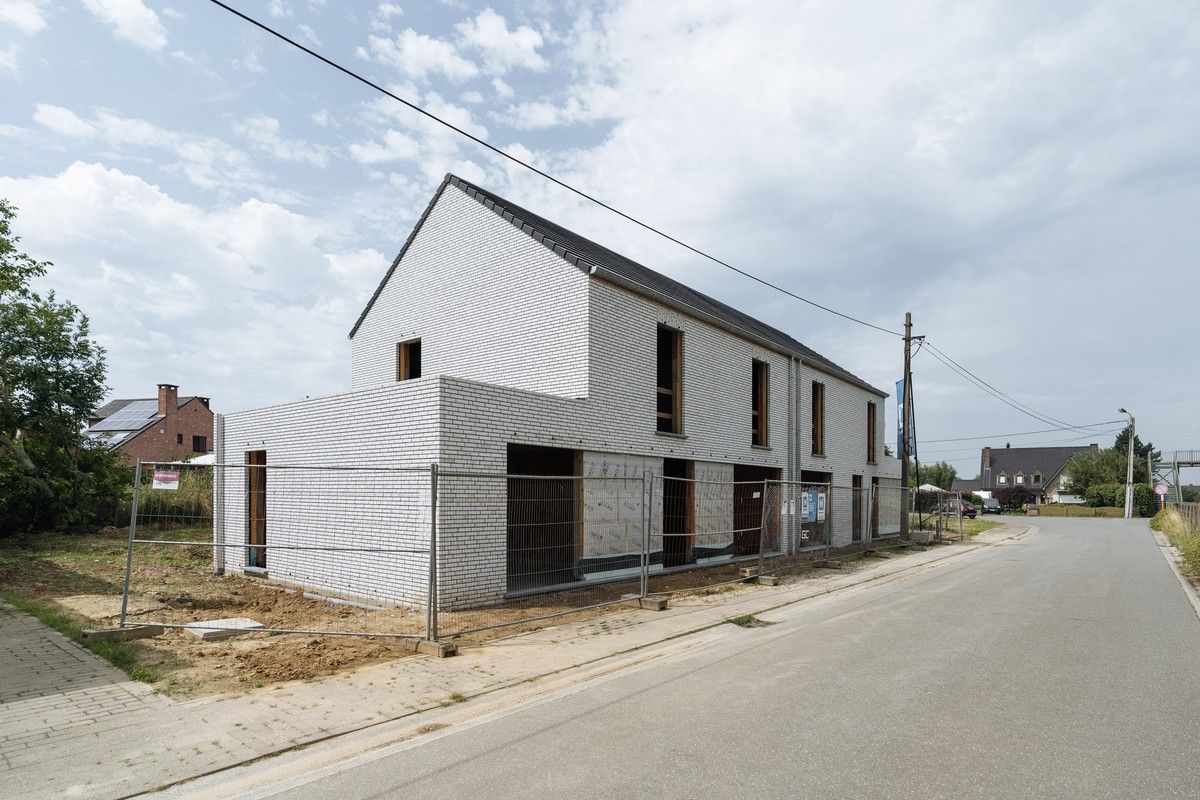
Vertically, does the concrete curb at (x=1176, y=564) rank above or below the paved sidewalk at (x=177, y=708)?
below

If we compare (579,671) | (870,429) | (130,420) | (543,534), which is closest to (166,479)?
(543,534)

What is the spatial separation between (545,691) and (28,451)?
23.3 m

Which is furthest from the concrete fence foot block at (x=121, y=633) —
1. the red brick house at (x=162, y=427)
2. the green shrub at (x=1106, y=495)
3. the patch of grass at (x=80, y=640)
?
the green shrub at (x=1106, y=495)

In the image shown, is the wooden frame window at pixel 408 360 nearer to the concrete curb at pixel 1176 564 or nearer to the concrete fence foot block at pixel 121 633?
the concrete fence foot block at pixel 121 633

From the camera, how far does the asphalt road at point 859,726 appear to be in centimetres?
414

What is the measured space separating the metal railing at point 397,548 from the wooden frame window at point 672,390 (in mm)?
1463

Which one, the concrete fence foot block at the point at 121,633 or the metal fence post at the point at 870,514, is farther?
the metal fence post at the point at 870,514

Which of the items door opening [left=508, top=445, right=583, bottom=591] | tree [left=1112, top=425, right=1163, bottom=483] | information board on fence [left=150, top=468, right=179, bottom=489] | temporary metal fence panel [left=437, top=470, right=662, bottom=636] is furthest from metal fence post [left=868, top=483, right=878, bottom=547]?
tree [left=1112, top=425, right=1163, bottom=483]

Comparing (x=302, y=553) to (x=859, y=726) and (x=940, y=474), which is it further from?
(x=940, y=474)

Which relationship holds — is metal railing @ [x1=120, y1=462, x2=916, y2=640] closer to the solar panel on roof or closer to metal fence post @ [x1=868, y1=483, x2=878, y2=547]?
metal fence post @ [x1=868, y1=483, x2=878, y2=547]

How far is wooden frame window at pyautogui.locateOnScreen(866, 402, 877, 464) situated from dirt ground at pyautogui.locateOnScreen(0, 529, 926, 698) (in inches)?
472

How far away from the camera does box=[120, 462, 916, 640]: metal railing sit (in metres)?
9.24

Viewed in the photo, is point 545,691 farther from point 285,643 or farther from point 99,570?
point 99,570

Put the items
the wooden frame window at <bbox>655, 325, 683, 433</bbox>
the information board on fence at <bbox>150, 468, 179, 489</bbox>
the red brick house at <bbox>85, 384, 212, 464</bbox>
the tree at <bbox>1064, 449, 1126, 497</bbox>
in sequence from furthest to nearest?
the tree at <bbox>1064, 449, 1126, 497</bbox>
the red brick house at <bbox>85, 384, 212, 464</bbox>
the wooden frame window at <bbox>655, 325, 683, 433</bbox>
the information board on fence at <bbox>150, 468, 179, 489</bbox>
